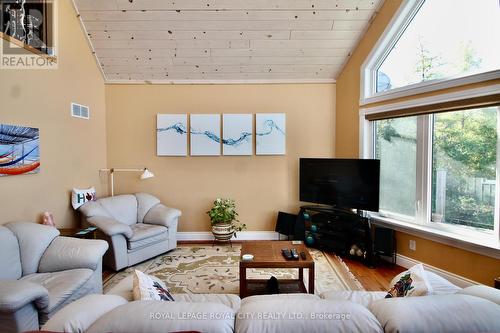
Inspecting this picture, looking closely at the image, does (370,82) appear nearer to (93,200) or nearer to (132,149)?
(132,149)

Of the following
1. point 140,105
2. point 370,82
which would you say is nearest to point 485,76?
point 370,82

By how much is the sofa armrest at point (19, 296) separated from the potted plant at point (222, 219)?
92.5 inches

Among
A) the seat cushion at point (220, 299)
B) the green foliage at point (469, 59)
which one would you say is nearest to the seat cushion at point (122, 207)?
the seat cushion at point (220, 299)


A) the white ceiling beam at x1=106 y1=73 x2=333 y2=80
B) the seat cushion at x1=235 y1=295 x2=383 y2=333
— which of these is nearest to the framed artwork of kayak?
the white ceiling beam at x1=106 y1=73 x2=333 y2=80

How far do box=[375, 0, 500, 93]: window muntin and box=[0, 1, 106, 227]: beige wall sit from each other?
4293mm

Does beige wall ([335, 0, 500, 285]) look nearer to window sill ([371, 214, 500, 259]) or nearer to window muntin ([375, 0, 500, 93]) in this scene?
window sill ([371, 214, 500, 259])

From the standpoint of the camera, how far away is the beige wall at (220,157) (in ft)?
13.8

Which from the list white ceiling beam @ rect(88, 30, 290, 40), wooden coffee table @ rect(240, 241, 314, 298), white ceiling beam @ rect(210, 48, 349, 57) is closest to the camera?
wooden coffee table @ rect(240, 241, 314, 298)

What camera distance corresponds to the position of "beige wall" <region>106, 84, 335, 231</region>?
4203mm

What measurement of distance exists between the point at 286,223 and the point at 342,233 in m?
0.89

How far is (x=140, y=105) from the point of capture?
13.8 ft

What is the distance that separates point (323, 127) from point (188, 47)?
249 cm

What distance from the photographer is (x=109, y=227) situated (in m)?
2.94

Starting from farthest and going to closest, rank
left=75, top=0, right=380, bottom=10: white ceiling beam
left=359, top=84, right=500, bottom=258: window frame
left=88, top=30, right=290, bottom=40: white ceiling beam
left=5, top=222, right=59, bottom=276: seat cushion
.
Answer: left=88, top=30, right=290, bottom=40: white ceiling beam, left=75, top=0, right=380, bottom=10: white ceiling beam, left=359, top=84, right=500, bottom=258: window frame, left=5, top=222, right=59, bottom=276: seat cushion
